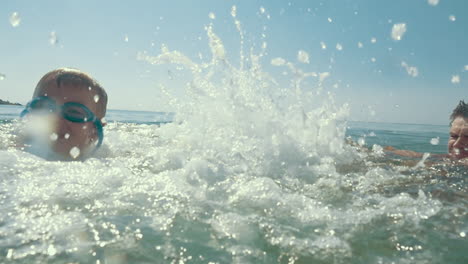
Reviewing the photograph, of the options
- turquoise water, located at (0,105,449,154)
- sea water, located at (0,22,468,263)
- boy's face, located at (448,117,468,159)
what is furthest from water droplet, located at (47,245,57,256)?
boy's face, located at (448,117,468,159)

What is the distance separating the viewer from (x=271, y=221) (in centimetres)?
184

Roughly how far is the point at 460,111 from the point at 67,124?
6373 mm

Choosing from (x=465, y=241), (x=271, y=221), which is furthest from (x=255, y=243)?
(x=465, y=241)

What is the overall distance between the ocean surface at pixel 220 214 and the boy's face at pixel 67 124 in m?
0.35

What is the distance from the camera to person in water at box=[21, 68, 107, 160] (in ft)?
10.5

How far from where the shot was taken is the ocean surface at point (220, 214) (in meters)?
1.43

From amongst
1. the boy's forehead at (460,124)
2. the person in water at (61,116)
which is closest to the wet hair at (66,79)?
the person in water at (61,116)

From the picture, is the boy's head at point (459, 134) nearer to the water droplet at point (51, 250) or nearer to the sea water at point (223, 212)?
the sea water at point (223, 212)

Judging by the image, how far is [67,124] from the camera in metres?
3.24

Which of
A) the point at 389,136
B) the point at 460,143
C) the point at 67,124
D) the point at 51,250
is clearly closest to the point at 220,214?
the point at 51,250

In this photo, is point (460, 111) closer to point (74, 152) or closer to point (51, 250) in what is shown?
point (74, 152)

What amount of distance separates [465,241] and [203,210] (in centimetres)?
140

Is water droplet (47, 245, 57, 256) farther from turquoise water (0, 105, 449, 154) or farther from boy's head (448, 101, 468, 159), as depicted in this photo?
boy's head (448, 101, 468, 159)

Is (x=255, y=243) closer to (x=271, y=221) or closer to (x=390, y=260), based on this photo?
(x=271, y=221)
